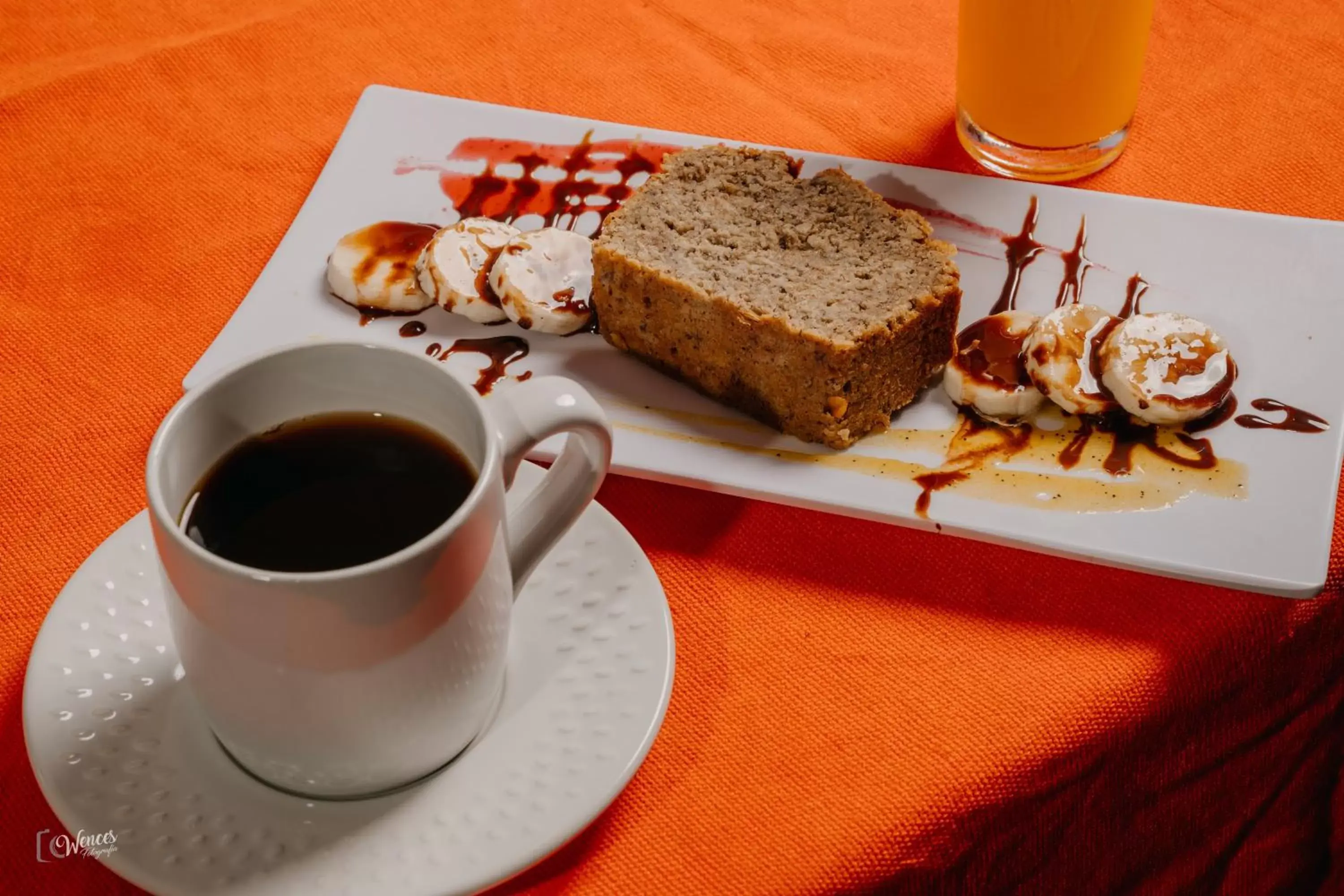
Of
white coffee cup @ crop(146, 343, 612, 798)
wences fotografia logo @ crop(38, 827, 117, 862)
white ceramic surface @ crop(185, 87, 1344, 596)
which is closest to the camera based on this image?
white coffee cup @ crop(146, 343, 612, 798)

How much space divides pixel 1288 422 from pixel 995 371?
254mm

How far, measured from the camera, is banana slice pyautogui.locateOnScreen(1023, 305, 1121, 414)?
3.73 ft

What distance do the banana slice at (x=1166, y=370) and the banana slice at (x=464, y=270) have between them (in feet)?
1.92

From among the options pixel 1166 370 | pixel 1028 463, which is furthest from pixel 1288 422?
pixel 1028 463

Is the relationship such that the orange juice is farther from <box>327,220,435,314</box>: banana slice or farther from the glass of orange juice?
<box>327,220,435,314</box>: banana slice

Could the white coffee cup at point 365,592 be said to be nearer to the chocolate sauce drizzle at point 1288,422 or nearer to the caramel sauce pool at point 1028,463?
the caramel sauce pool at point 1028,463

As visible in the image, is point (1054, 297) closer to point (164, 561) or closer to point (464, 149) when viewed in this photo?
point (464, 149)

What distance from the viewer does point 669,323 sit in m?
1.19

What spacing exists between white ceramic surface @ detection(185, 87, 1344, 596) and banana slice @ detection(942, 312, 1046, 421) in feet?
0.08

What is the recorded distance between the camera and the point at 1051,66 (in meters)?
1.34

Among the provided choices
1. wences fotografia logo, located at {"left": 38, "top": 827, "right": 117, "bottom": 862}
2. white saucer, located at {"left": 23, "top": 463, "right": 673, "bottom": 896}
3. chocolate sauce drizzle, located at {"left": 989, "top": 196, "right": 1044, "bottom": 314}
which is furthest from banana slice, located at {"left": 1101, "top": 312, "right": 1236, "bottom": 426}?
wences fotografia logo, located at {"left": 38, "top": 827, "right": 117, "bottom": 862}

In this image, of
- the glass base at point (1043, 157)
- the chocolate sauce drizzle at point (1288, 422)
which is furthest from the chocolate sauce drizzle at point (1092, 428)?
the glass base at point (1043, 157)

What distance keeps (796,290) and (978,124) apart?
428 mm

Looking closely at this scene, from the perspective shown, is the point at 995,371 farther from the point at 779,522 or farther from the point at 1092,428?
the point at 779,522
